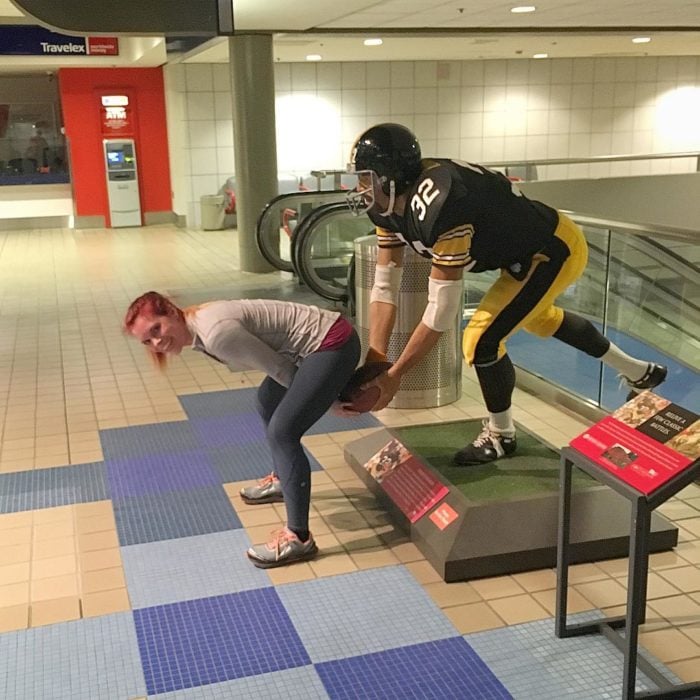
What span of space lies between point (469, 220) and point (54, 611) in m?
2.12

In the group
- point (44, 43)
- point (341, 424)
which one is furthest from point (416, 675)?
point (44, 43)

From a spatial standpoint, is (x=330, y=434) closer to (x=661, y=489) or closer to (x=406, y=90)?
(x=661, y=489)

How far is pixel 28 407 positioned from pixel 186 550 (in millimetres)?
2415

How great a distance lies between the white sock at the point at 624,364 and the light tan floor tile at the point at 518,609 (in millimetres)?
1463

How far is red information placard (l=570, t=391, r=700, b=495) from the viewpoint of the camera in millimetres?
2186

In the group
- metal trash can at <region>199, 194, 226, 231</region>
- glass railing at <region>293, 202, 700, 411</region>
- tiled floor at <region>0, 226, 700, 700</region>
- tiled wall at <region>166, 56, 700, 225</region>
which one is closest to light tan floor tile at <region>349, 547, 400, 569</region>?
tiled floor at <region>0, 226, 700, 700</region>

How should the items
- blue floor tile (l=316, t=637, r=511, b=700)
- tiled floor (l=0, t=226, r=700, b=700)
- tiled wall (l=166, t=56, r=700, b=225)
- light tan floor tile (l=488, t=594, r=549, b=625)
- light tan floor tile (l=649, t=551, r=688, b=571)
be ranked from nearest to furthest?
1. blue floor tile (l=316, t=637, r=511, b=700)
2. tiled floor (l=0, t=226, r=700, b=700)
3. light tan floor tile (l=488, t=594, r=549, b=625)
4. light tan floor tile (l=649, t=551, r=688, b=571)
5. tiled wall (l=166, t=56, r=700, b=225)

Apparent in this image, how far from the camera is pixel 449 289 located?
10.5 feet

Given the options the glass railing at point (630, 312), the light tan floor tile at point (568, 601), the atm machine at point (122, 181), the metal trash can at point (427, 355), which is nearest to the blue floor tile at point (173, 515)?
the light tan floor tile at point (568, 601)

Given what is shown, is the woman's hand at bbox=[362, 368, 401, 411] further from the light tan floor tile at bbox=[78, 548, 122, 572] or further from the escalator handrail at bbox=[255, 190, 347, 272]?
the escalator handrail at bbox=[255, 190, 347, 272]

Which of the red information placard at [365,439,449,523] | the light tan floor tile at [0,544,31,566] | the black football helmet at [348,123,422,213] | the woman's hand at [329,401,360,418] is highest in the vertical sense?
the black football helmet at [348,123,422,213]

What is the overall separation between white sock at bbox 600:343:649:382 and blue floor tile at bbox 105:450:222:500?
6.51 feet

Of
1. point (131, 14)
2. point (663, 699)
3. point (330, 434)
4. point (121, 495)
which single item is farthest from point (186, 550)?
point (131, 14)

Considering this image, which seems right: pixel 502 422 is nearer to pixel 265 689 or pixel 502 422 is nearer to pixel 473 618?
pixel 473 618
